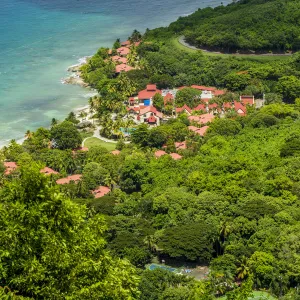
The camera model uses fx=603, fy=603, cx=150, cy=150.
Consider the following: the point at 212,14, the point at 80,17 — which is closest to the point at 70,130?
the point at 212,14

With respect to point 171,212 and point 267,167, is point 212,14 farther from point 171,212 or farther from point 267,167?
point 171,212

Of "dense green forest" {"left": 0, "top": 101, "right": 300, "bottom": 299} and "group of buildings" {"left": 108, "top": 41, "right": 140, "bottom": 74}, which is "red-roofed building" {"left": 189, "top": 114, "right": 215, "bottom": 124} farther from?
"group of buildings" {"left": 108, "top": 41, "right": 140, "bottom": 74}

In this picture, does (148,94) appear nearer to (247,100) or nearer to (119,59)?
(247,100)

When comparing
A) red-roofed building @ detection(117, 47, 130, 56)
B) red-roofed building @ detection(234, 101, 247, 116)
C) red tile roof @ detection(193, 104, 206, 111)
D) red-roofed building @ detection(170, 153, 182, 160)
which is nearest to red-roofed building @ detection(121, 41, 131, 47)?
red-roofed building @ detection(117, 47, 130, 56)

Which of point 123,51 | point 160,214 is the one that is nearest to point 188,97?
point 123,51

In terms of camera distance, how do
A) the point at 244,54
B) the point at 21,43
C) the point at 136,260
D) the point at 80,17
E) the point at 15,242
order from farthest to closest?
the point at 80,17 < the point at 21,43 < the point at 244,54 < the point at 136,260 < the point at 15,242
